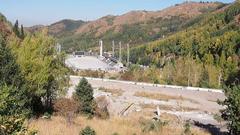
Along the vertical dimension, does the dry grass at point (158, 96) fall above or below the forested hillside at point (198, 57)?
below

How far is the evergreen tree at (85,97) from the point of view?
1196 inches

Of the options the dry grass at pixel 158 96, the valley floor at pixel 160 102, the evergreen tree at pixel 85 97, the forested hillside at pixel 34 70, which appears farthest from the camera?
the dry grass at pixel 158 96

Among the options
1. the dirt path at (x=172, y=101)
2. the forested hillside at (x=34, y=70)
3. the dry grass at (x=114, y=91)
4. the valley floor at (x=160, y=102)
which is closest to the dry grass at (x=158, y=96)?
the valley floor at (x=160, y=102)

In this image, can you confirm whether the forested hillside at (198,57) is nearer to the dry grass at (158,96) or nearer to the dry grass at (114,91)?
the dry grass at (158,96)

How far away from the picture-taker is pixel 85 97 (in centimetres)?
3098

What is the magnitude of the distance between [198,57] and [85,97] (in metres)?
79.6

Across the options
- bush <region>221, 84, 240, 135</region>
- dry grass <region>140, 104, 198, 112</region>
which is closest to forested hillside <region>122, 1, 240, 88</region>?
dry grass <region>140, 104, 198, 112</region>

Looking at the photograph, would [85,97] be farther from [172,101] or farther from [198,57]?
[198,57]

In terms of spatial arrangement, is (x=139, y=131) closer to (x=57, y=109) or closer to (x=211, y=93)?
(x=57, y=109)

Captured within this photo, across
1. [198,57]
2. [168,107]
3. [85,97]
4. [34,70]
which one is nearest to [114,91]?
[168,107]

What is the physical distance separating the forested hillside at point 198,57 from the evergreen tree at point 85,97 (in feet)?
97.6

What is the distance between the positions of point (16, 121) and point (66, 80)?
24509 mm

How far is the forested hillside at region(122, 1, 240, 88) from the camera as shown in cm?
8125

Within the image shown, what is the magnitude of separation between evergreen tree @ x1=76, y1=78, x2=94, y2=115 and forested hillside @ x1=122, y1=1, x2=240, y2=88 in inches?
1171
